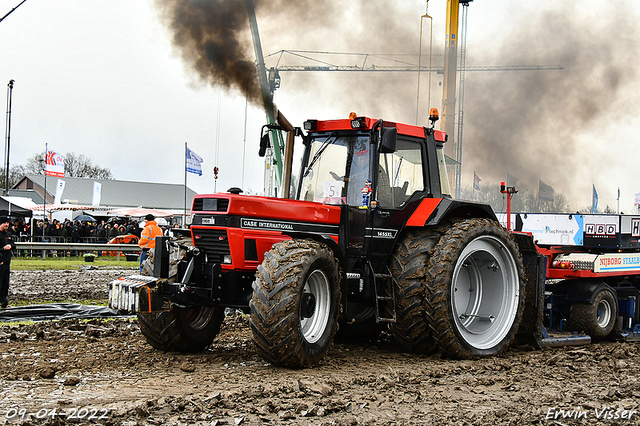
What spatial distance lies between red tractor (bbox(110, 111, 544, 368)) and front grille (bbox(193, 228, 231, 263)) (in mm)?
14

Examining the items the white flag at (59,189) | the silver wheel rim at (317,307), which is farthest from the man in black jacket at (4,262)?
the white flag at (59,189)

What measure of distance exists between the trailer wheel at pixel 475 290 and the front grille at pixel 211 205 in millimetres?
2385

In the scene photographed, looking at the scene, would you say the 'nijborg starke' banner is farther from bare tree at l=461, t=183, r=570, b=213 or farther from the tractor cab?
the tractor cab

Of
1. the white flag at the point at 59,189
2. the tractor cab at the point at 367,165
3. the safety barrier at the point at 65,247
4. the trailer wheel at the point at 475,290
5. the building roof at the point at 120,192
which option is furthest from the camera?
the building roof at the point at 120,192

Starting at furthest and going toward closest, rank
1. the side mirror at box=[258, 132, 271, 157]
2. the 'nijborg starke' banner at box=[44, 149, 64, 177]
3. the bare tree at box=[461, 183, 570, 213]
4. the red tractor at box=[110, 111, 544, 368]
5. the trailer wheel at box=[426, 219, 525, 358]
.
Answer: the 'nijborg starke' banner at box=[44, 149, 64, 177]
the bare tree at box=[461, 183, 570, 213]
the side mirror at box=[258, 132, 271, 157]
the trailer wheel at box=[426, 219, 525, 358]
the red tractor at box=[110, 111, 544, 368]

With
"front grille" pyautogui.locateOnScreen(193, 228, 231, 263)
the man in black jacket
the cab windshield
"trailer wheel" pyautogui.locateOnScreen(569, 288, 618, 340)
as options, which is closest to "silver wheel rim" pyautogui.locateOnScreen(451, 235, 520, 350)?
the cab windshield

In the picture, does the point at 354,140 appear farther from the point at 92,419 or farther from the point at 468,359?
the point at 92,419

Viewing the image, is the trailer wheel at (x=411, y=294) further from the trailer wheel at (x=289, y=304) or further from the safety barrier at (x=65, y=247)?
the safety barrier at (x=65, y=247)

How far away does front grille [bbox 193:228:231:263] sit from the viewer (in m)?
6.53

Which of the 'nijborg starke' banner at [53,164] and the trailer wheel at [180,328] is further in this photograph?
the 'nijborg starke' banner at [53,164]

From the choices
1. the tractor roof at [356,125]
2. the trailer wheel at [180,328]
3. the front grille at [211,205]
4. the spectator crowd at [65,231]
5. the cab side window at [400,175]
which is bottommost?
the trailer wheel at [180,328]

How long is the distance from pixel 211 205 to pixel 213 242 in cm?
38

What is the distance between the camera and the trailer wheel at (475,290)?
7098 millimetres

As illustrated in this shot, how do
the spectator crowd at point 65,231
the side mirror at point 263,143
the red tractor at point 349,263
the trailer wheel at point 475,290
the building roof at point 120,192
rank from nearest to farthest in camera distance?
the red tractor at point 349,263 → the trailer wheel at point 475,290 → the side mirror at point 263,143 → the spectator crowd at point 65,231 → the building roof at point 120,192
